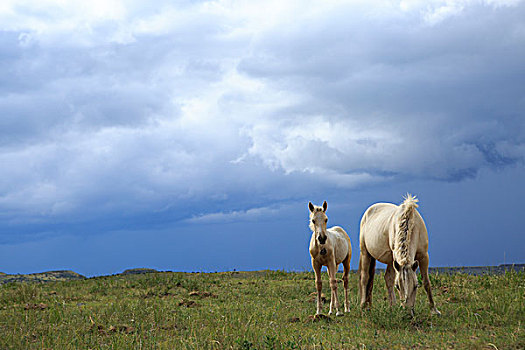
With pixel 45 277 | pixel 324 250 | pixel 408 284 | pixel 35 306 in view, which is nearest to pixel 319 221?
pixel 324 250

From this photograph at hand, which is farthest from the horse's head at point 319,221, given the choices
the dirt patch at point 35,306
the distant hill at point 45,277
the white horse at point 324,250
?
the distant hill at point 45,277

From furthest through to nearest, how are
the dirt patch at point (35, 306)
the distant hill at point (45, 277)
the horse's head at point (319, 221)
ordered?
the distant hill at point (45, 277), the dirt patch at point (35, 306), the horse's head at point (319, 221)

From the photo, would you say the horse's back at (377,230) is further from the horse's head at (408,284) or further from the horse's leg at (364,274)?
the horse's head at (408,284)

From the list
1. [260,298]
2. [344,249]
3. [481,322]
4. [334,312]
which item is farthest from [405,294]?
[260,298]

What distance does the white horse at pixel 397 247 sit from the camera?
9.07 meters

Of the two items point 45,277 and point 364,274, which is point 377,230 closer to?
point 364,274

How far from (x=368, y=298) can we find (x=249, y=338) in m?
5.57

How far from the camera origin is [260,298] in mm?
15086

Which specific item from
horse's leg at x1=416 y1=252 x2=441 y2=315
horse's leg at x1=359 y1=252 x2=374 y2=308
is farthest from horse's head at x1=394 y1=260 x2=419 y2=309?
horse's leg at x1=359 y1=252 x2=374 y2=308

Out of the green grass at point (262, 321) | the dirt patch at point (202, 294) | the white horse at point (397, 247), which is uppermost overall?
the white horse at point (397, 247)

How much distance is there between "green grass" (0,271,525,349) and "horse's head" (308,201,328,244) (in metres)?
2.07

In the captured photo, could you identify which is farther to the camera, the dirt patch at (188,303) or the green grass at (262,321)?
the dirt patch at (188,303)

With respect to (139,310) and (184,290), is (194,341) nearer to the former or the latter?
(139,310)

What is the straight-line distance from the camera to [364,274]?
12734mm
